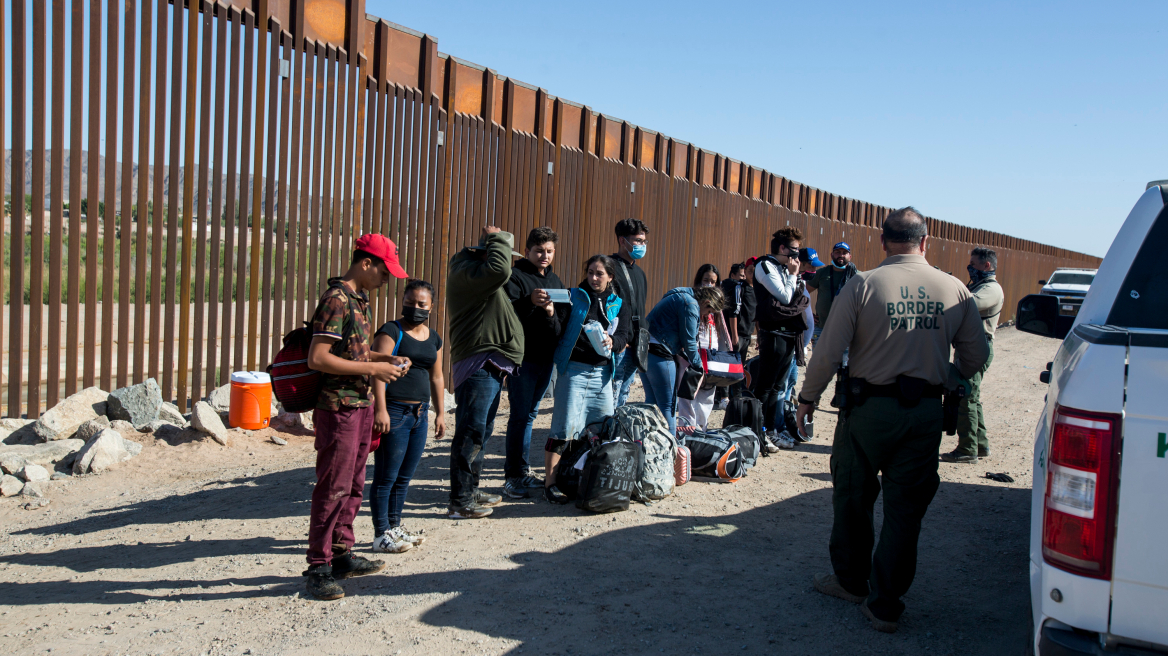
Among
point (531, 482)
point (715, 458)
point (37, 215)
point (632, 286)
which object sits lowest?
point (531, 482)

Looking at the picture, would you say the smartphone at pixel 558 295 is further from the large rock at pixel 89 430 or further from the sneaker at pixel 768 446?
the large rock at pixel 89 430

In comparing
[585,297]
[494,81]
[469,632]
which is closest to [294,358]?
[469,632]

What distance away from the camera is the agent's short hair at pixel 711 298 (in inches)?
268

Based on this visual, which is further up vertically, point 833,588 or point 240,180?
point 240,180

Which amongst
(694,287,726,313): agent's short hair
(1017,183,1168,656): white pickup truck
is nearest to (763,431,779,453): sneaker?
(694,287,726,313): agent's short hair

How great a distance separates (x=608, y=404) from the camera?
591 cm

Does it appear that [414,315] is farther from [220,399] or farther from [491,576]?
[220,399]

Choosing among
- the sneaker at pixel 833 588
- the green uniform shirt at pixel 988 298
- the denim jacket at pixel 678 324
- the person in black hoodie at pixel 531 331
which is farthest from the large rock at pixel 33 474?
the green uniform shirt at pixel 988 298

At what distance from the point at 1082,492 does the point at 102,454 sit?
22.2 feet

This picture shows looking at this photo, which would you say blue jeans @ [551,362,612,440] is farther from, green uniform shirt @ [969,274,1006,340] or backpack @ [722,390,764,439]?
green uniform shirt @ [969,274,1006,340]

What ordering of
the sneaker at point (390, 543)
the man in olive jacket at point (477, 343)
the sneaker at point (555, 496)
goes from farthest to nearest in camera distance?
the sneaker at point (555, 496) < the man in olive jacket at point (477, 343) < the sneaker at point (390, 543)

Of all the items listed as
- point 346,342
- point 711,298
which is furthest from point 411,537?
point 711,298

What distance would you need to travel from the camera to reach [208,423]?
725cm

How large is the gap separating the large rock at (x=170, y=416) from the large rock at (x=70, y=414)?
446 millimetres
